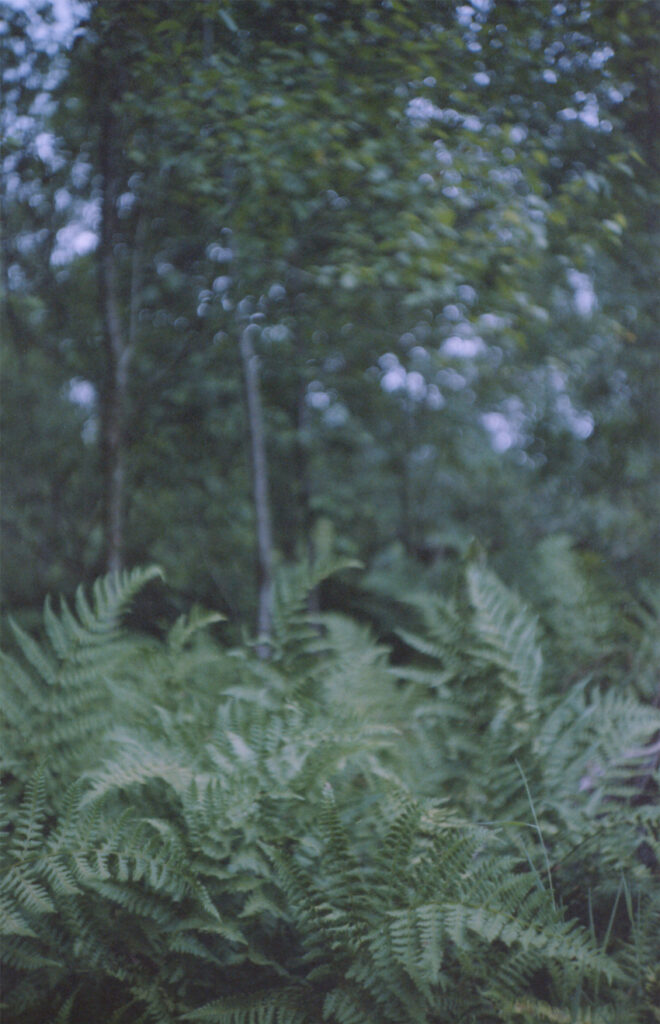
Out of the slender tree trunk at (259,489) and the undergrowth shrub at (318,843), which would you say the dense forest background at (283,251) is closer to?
the slender tree trunk at (259,489)

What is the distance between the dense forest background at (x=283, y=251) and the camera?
2199mm

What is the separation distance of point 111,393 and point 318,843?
1.86m

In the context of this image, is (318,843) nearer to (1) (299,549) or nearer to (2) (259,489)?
(2) (259,489)

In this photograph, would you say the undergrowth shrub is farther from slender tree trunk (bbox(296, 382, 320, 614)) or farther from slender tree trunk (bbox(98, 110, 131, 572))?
slender tree trunk (bbox(296, 382, 320, 614))

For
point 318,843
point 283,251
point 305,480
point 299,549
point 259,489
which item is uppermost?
point 283,251

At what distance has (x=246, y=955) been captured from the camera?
1509 mm

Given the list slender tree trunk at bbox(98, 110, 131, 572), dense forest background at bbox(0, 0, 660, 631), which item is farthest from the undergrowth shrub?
dense forest background at bbox(0, 0, 660, 631)

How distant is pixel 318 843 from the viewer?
5.20ft

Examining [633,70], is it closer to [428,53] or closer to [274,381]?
[428,53]

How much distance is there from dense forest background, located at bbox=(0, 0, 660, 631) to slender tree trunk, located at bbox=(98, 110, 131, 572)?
0.04 feet

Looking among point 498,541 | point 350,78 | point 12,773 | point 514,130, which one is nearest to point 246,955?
point 12,773

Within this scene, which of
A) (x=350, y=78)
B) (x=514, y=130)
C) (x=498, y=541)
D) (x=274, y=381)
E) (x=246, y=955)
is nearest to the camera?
(x=246, y=955)

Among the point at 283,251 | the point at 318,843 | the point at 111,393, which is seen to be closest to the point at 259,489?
the point at 111,393

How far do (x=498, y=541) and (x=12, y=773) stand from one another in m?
3.89
